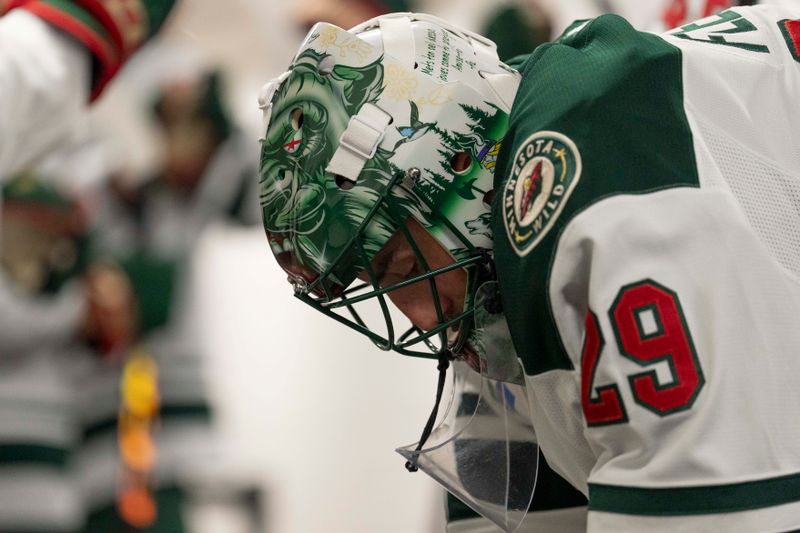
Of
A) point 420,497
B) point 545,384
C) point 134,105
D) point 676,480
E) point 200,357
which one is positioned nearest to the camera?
point 676,480

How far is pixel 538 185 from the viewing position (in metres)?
1.16

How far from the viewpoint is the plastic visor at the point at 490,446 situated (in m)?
1.40

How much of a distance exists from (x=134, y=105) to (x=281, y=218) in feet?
14.3

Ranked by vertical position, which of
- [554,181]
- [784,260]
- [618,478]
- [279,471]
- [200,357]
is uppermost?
[554,181]

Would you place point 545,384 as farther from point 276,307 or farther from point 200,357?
point 276,307

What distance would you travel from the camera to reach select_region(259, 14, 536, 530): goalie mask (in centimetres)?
131

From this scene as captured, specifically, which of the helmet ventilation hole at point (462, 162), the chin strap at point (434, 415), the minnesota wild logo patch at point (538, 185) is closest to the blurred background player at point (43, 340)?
the chin strap at point (434, 415)

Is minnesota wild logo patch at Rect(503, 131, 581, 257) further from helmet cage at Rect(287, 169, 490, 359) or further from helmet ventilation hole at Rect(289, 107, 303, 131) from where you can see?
helmet ventilation hole at Rect(289, 107, 303, 131)

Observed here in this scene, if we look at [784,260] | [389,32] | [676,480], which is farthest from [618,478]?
[389,32]

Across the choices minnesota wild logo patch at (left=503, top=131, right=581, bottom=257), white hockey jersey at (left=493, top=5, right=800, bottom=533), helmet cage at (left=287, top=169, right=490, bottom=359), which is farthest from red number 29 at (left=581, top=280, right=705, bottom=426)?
helmet cage at (left=287, top=169, right=490, bottom=359)

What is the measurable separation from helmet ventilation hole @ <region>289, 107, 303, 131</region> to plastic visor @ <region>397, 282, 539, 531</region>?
303 mm

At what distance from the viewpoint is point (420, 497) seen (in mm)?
4312

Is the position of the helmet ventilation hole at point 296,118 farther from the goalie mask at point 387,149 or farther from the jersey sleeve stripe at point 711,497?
the jersey sleeve stripe at point 711,497

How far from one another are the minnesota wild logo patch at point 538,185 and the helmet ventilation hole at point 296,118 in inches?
10.7
